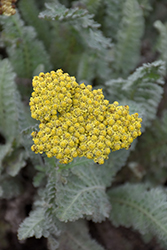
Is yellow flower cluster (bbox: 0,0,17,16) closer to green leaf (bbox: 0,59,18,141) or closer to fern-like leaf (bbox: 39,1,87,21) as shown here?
fern-like leaf (bbox: 39,1,87,21)

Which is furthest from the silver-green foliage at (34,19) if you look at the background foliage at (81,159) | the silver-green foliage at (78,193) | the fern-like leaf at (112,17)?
the silver-green foliage at (78,193)

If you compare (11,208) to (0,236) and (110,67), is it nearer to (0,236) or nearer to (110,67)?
(0,236)

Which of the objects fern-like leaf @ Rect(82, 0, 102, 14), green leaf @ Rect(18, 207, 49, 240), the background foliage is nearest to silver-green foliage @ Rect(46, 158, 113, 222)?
the background foliage

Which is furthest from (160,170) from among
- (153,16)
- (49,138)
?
(153,16)

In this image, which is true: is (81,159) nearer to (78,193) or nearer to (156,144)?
(78,193)

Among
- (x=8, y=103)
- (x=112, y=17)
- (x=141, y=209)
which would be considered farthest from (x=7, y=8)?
(x=141, y=209)

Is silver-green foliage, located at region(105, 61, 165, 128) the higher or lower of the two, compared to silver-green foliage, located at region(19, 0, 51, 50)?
lower

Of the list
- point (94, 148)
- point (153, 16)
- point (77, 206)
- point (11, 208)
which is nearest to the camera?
point (94, 148)
